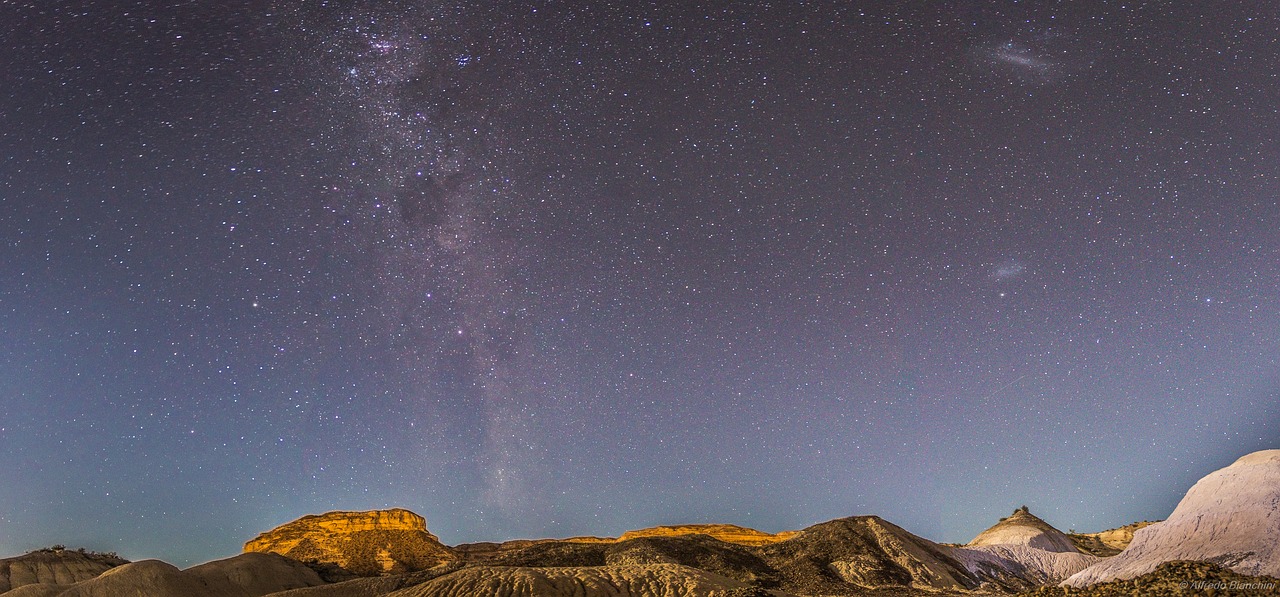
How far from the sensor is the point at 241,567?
37.6 meters

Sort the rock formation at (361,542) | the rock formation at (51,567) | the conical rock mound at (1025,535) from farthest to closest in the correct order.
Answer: the rock formation at (361,542), the conical rock mound at (1025,535), the rock formation at (51,567)

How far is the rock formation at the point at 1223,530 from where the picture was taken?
10.7 metres

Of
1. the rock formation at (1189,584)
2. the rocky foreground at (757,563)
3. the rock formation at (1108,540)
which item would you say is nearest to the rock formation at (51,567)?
the rocky foreground at (757,563)

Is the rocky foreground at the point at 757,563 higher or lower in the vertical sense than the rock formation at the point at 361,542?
lower

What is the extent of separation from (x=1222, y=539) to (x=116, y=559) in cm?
5549

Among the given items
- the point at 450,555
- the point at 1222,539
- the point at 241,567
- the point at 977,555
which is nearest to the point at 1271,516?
the point at 1222,539

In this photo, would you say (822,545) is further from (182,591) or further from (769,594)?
(182,591)

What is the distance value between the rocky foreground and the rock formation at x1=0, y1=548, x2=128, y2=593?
0.11m

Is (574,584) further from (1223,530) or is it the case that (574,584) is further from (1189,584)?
(1223,530)

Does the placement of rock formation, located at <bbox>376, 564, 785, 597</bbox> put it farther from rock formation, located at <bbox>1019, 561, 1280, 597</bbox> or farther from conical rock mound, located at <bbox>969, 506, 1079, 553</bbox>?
conical rock mound, located at <bbox>969, 506, 1079, 553</bbox>

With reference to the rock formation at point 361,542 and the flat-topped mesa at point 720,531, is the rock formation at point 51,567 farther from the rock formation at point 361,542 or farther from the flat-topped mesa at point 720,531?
the flat-topped mesa at point 720,531

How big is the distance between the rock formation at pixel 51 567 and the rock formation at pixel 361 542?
48.9ft

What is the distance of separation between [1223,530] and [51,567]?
170 feet

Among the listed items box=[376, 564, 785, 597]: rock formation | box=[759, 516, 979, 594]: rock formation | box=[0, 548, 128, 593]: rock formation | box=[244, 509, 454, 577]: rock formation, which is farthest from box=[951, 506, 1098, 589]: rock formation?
box=[0, 548, 128, 593]: rock formation
